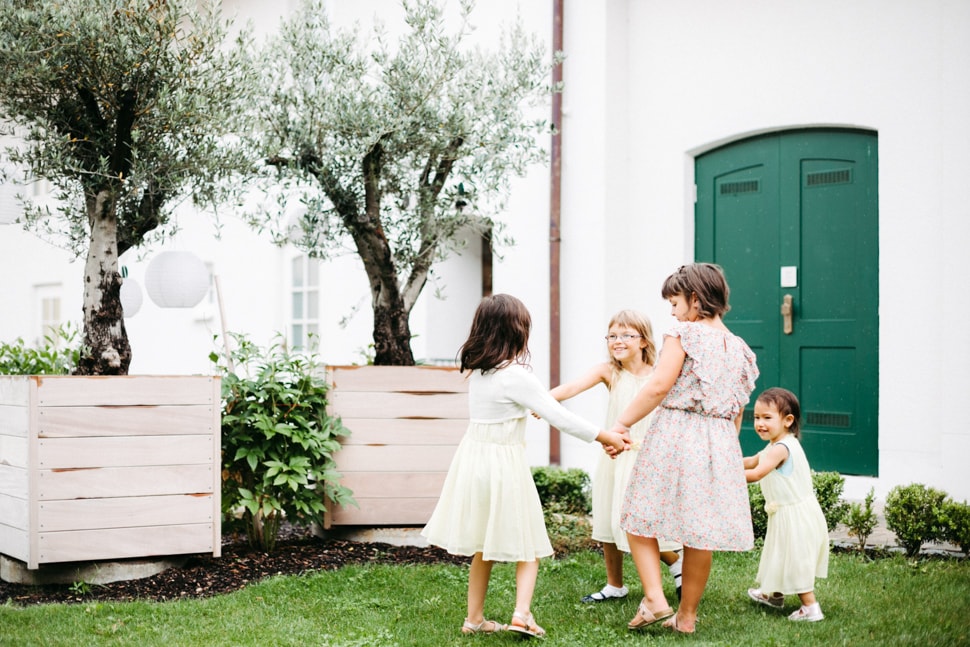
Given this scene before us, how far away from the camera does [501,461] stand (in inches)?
162

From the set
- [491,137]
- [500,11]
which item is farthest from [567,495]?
[500,11]

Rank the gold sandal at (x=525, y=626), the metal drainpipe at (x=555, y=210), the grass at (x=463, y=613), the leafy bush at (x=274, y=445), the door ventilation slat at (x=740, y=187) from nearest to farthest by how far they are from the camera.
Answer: the gold sandal at (x=525, y=626), the grass at (x=463, y=613), the leafy bush at (x=274, y=445), the door ventilation slat at (x=740, y=187), the metal drainpipe at (x=555, y=210)

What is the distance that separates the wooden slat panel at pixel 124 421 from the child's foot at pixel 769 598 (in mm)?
2957

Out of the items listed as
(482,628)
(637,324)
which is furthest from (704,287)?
(482,628)

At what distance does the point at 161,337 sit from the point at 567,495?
26.3 ft

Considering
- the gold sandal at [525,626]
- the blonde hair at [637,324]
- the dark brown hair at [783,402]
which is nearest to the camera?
the gold sandal at [525,626]

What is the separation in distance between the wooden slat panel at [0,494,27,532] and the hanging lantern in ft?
6.23

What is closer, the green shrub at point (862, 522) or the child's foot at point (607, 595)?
the child's foot at point (607, 595)

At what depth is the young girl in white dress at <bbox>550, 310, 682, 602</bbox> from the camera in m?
4.68

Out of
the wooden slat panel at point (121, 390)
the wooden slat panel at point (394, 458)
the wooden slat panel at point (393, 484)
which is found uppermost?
the wooden slat panel at point (121, 390)

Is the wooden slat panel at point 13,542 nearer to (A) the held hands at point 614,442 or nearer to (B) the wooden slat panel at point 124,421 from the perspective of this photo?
(B) the wooden slat panel at point 124,421

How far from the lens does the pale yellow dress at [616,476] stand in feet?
15.2

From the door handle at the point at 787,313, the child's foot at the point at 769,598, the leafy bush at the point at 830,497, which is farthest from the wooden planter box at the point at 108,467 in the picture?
the door handle at the point at 787,313

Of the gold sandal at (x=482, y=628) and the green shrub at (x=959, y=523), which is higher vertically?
the green shrub at (x=959, y=523)
